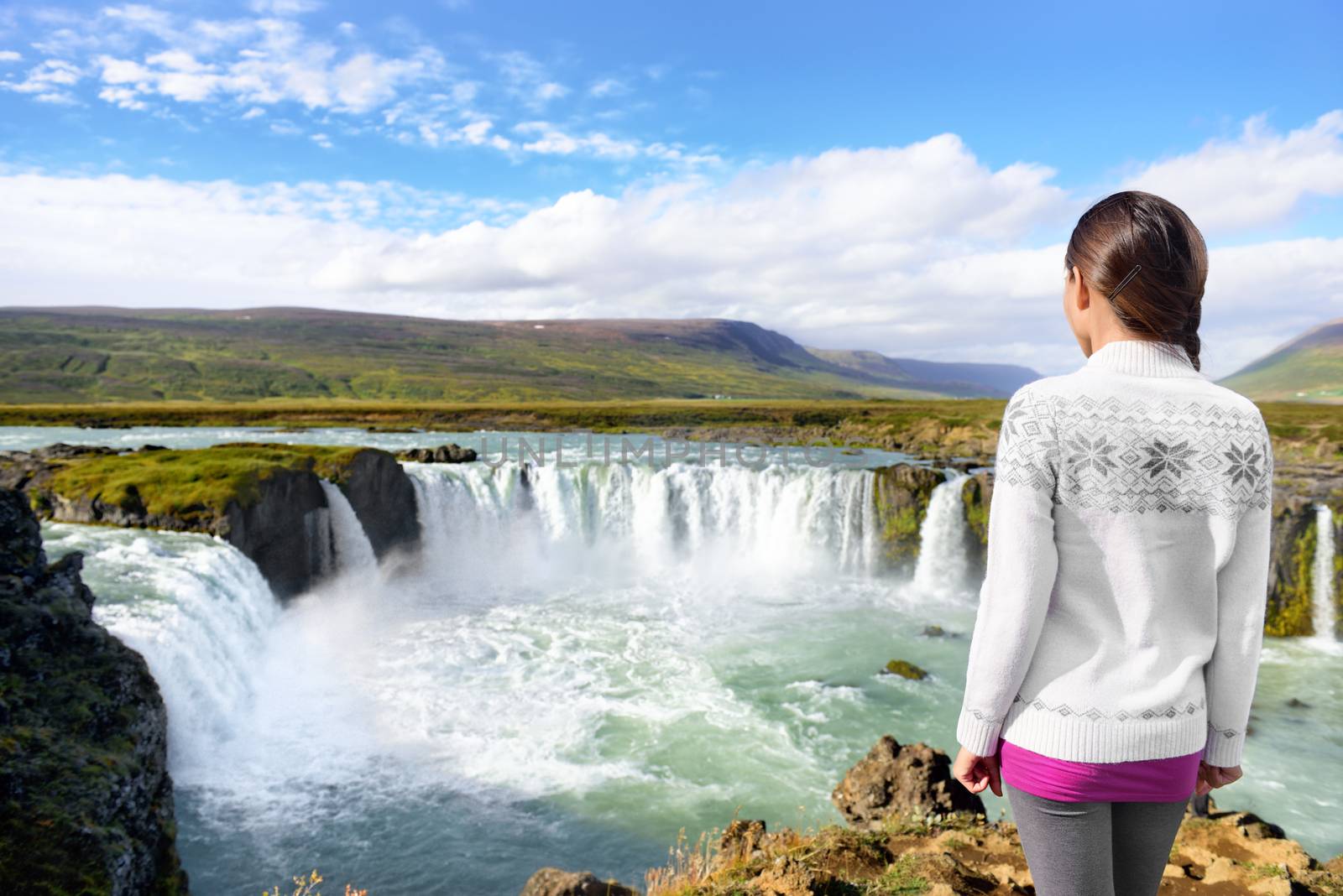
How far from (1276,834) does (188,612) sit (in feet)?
64.9

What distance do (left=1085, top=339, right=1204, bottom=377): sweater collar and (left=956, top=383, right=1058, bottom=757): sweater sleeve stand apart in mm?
262

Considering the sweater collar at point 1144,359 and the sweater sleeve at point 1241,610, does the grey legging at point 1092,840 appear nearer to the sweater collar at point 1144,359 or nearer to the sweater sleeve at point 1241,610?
the sweater sleeve at point 1241,610

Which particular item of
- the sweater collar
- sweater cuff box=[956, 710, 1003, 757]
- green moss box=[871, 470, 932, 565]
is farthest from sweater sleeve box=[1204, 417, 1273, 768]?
green moss box=[871, 470, 932, 565]

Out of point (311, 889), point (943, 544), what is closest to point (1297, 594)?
point (943, 544)

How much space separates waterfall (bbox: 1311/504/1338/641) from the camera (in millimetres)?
24875

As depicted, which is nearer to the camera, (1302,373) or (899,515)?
(899,515)

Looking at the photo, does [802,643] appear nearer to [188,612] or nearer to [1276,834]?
[1276,834]

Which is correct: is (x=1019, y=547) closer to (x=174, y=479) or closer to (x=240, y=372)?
(x=174, y=479)

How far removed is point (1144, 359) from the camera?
7.45ft

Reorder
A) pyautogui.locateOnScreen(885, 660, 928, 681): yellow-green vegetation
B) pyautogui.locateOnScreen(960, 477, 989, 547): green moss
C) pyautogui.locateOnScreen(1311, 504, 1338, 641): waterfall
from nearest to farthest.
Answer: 1. pyautogui.locateOnScreen(885, 660, 928, 681): yellow-green vegetation
2. pyautogui.locateOnScreen(1311, 504, 1338, 641): waterfall
3. pyautogui.locateOnScreen(960, 477, 989, 547): green moss

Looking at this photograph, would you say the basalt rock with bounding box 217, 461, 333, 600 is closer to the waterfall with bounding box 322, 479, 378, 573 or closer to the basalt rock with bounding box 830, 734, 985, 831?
the waterfall with bounding box 322, 479, 378, 573

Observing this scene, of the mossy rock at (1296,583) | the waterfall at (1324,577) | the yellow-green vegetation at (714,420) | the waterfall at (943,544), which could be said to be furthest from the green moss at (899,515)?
the yellow-green vegetation at (714,420)

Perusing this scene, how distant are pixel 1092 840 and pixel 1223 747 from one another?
56 centimetres

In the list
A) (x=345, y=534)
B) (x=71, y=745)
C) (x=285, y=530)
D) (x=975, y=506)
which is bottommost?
(x=345, y=534)
